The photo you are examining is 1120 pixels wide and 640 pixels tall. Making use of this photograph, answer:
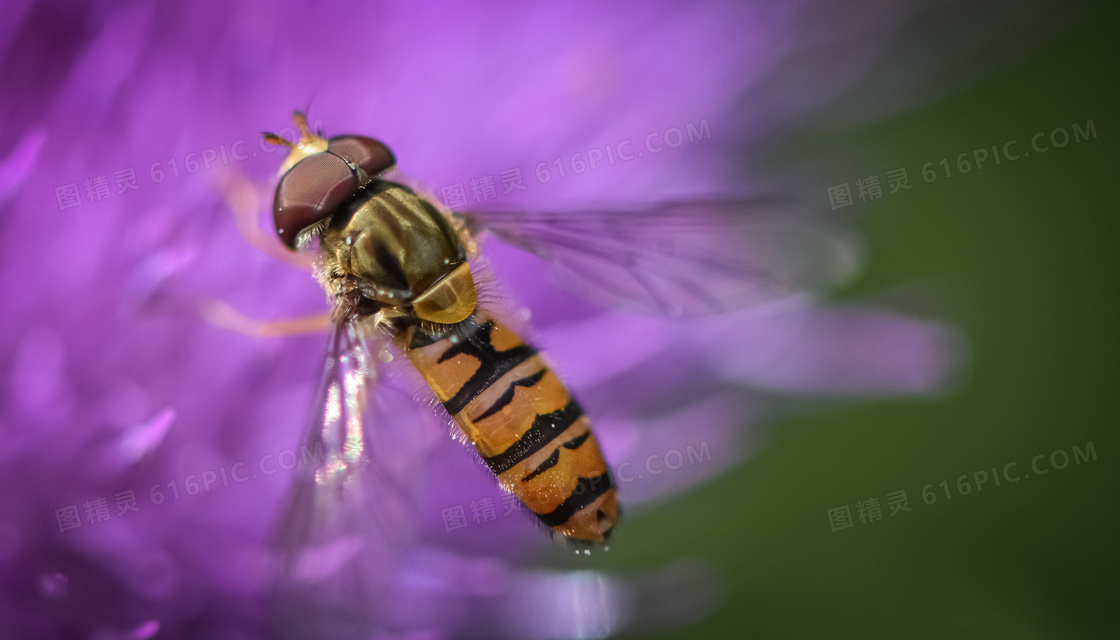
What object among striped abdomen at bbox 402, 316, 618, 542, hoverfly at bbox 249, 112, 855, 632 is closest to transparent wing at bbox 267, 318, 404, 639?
hoverfly at bbox 249, 112, 855, 632

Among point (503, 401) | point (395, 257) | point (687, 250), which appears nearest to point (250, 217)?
point (395, 257)

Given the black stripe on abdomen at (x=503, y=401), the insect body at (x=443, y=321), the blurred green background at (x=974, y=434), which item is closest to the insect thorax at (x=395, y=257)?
the insect body at (x=443, y=321)

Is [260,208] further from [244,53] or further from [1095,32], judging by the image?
[1095,32]

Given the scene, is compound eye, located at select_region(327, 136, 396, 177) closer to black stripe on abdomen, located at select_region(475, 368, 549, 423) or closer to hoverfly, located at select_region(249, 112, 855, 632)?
hoverfly, located at select_region(249, 112, 855, 632)

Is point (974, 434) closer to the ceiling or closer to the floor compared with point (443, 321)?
closer to the floor

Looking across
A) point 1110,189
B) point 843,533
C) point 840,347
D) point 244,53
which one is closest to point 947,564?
point 843,533

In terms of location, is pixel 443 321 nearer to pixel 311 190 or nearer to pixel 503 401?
pixel 503 401
